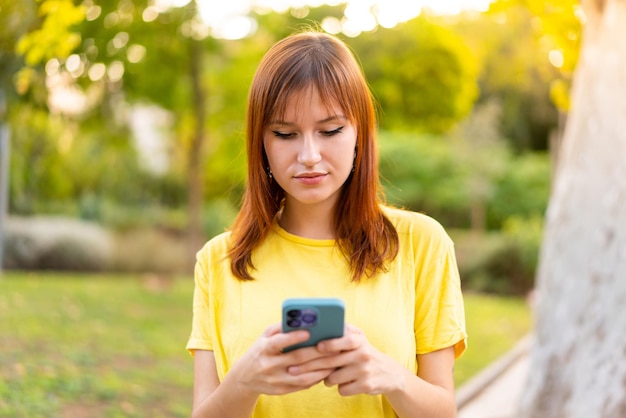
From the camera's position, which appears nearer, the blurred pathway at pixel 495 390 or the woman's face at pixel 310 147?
the woman's face at pixel 310 147

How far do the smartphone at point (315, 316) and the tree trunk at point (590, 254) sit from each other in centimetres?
330

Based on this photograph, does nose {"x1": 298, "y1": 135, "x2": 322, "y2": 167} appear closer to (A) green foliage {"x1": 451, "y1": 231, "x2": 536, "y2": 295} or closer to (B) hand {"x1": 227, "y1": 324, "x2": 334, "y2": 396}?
(B) hand {"x1": 227, "y1": 324, "x2": 334, "y2": 396}

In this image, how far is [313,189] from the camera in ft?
5.58

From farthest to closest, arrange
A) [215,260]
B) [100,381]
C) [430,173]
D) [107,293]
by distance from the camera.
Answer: [430,173] < [107,293] < [100,381] < [215,260]

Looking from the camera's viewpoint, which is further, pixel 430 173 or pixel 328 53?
pixel 430 173

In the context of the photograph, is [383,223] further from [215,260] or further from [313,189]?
[215,260]

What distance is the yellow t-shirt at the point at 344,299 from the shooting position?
5.53 ft

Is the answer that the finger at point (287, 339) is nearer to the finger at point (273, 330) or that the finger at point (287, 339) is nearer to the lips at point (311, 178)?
the finger at point (273, 330)

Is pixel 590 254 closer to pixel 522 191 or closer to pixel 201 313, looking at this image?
pixel 201 313

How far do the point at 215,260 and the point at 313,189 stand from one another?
0.99ft

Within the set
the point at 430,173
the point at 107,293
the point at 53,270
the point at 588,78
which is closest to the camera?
the point at 588,78

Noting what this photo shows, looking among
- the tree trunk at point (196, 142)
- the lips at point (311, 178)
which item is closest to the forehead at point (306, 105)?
the lips at point (311, 178)

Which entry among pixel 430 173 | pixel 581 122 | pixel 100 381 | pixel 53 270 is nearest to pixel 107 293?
Answer: pixel 53 270

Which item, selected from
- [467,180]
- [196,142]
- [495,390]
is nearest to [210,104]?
[196,142]
